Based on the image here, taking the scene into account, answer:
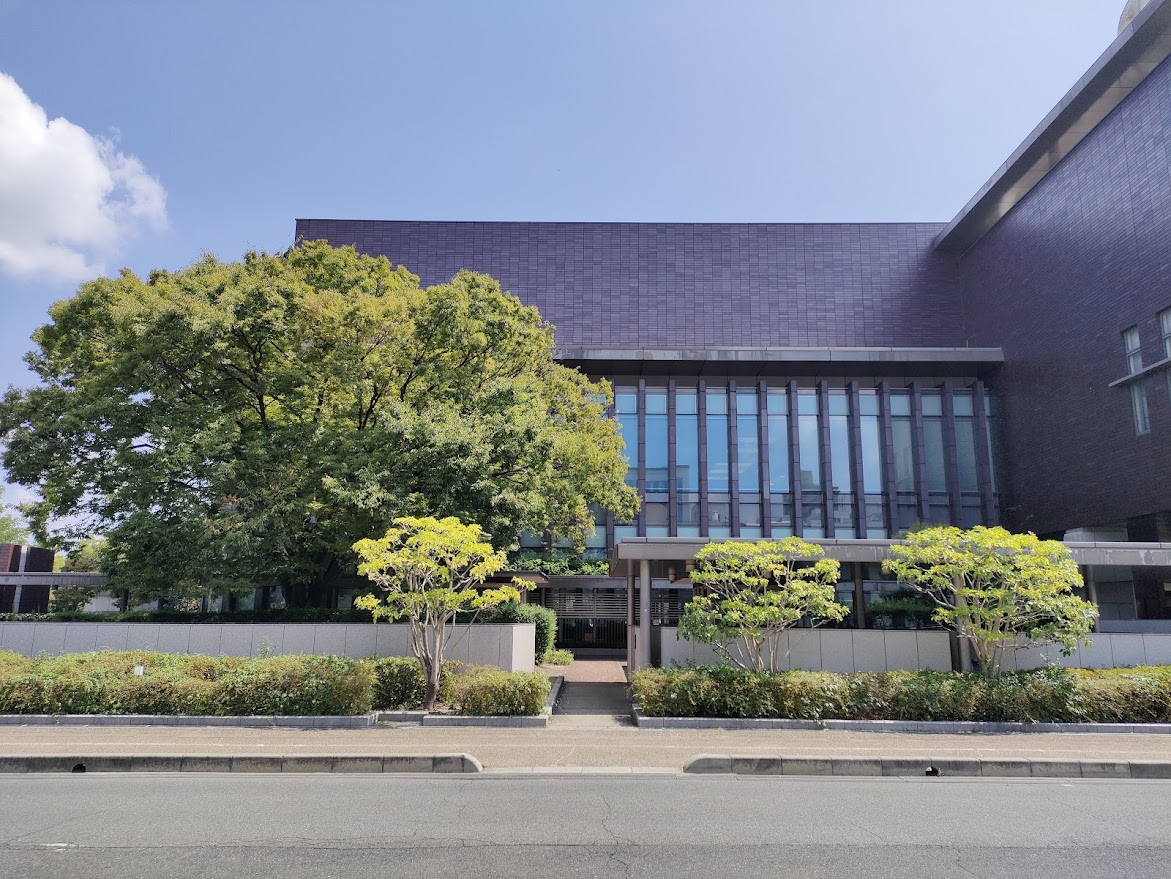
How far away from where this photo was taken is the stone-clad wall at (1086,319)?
85.2 feet

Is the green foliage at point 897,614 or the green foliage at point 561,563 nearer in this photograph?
the green foliage at point 897,614

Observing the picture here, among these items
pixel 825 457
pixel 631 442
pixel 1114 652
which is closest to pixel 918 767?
pixel 1114 652

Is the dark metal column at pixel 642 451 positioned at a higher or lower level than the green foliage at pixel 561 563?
higher

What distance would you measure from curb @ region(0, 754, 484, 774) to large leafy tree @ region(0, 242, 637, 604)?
7.92 meters

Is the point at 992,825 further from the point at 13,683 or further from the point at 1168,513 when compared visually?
the point at 1168,513

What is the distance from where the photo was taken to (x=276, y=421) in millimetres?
21922

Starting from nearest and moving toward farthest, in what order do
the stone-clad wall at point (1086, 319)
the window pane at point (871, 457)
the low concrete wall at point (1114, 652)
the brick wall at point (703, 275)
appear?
1. the low concrete wall at point (1114, 652)
2. the stone-clad wall at point (1086, 319)
3. the window pane at point (871, 457)
4. the brick wall at point (703, 275)

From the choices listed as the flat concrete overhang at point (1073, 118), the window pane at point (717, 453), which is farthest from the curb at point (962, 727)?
the window pane at point (717, 453)

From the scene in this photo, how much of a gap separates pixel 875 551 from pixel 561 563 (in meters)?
19.6

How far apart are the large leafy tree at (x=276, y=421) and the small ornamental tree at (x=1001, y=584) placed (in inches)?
376

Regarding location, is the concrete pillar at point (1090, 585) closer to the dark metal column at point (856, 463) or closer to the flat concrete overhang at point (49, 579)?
the dark metal column at point (856, 463)

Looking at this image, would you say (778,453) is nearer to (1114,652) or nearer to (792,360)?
(792,360)

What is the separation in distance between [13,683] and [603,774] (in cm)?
1084

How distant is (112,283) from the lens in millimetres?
21766
